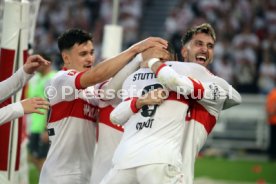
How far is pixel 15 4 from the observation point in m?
8.87

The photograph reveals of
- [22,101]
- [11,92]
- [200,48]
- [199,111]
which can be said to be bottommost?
[199,111]

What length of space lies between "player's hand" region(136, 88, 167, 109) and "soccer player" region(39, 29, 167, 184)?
0.84 m

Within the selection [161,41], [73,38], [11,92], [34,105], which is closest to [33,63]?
[11,92]

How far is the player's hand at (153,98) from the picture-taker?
6.75 metres

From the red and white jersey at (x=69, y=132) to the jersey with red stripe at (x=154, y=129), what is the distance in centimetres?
80

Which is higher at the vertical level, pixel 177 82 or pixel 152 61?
pixel 152 61

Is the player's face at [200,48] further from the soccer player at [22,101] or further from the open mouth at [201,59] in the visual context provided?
the soccer player at [22,101]

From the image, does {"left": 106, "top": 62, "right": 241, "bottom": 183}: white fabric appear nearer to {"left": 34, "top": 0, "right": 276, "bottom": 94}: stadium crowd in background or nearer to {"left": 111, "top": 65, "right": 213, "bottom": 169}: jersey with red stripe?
{"left": 111, "top": 65, "right": 213, "bottom": 169}: jersey with red stripe

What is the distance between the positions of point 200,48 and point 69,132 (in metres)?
1.53

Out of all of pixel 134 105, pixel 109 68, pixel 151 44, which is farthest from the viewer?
pixel 109 68

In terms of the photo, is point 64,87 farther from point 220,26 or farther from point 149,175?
point 220,26

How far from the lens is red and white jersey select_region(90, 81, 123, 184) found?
7551mm

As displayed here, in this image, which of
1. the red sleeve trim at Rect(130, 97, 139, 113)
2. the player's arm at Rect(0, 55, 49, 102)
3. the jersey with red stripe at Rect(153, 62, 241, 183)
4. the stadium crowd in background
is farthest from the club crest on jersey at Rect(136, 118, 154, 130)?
the stadium crowd in background

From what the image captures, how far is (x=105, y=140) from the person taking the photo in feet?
25.0
